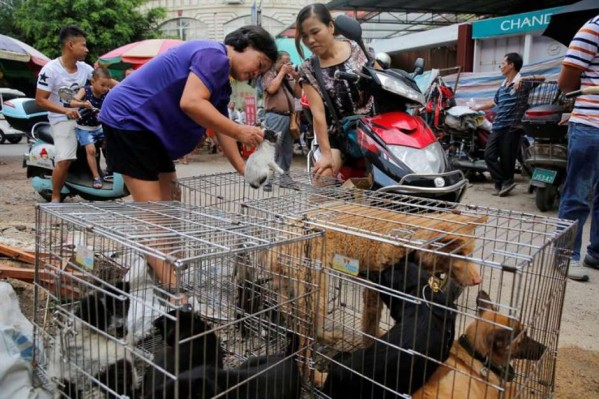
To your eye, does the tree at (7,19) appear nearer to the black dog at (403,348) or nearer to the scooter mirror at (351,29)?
the scooter mirror at (351,29)

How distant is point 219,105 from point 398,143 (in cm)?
99

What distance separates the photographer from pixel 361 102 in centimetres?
320

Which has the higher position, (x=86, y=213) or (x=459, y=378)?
(x=86, y=213)

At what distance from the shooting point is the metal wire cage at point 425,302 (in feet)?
5.08

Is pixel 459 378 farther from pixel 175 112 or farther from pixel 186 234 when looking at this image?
pixel 175 112

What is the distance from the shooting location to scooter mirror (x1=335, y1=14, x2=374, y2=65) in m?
3.07

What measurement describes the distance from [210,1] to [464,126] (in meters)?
26.5

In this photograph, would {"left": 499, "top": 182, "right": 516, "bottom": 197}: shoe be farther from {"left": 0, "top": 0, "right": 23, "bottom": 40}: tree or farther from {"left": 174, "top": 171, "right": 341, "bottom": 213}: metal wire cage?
{"left": 0, "top": 0, "right": 23, "bottom": 40}: tree

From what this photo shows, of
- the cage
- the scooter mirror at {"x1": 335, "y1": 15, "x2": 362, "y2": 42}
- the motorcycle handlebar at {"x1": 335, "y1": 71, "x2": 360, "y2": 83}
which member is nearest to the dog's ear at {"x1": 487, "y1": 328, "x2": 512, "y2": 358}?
the cage

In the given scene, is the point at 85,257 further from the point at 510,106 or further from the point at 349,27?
the point at 510,106

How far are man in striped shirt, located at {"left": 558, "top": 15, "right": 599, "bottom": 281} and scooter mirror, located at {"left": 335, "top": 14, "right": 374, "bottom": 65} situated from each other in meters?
1.35

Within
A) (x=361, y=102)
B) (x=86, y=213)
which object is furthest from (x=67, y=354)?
(x=361, y=102)

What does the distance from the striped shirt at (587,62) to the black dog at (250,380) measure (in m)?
2.61

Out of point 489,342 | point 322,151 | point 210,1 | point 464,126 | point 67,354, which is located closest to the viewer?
point 489,342
